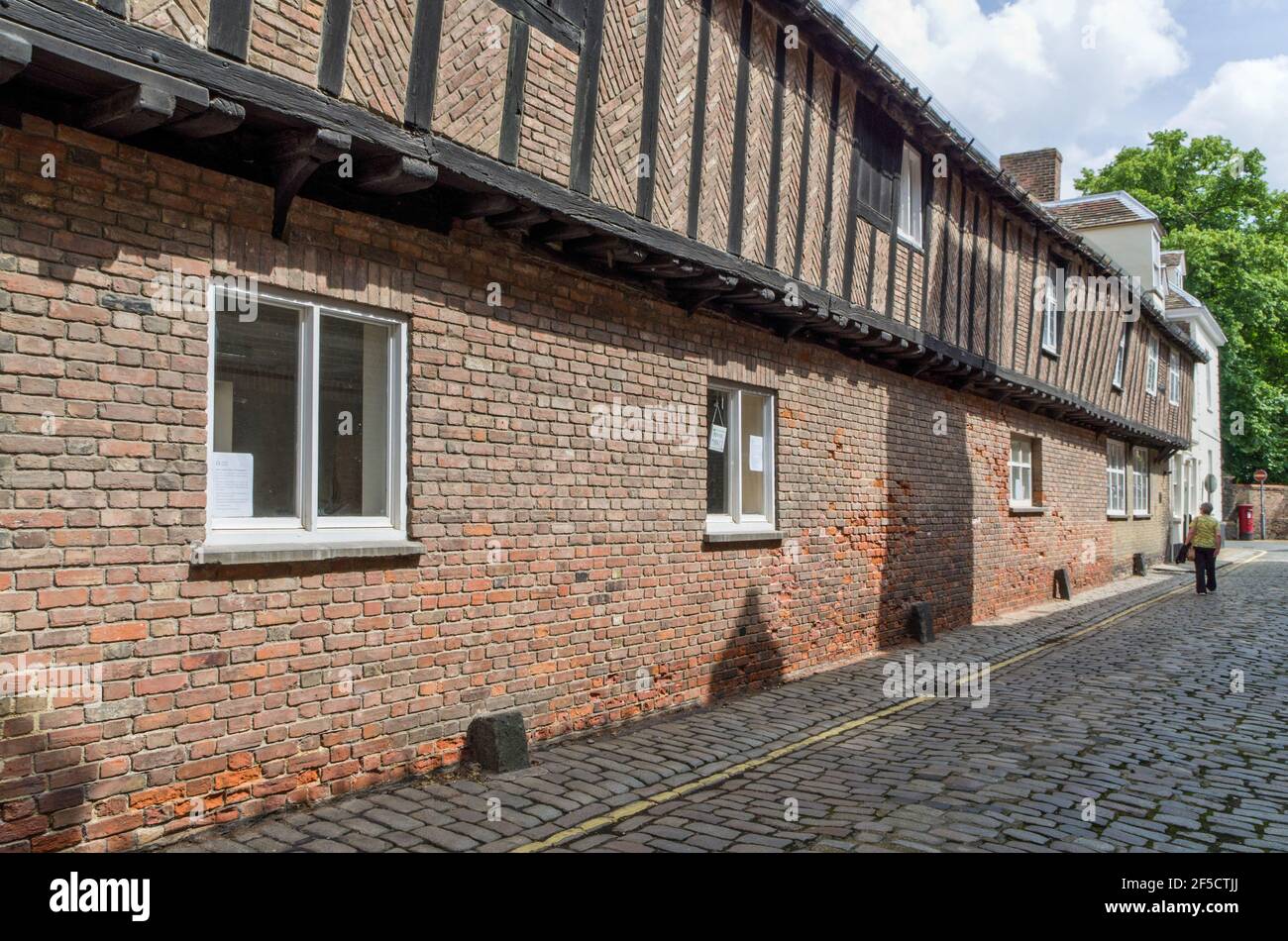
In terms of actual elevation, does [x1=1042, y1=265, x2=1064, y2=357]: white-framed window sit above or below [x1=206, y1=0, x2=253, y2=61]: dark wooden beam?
above

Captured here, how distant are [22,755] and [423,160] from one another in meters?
3.55

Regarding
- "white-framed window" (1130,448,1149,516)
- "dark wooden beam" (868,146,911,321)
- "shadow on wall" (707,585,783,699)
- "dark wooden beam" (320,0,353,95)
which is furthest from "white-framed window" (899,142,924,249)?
"white-framed window" (1130,448,1149,516)

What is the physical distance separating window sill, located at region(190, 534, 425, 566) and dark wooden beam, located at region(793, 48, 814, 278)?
213 inches

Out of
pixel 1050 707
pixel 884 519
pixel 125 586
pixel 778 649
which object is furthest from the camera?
pixel 884 519

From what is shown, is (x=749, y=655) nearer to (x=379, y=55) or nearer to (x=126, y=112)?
(x=379, y=55)

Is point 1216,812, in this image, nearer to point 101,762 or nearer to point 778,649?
point 778,649

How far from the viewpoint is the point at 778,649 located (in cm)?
966

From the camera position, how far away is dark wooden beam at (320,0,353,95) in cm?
536


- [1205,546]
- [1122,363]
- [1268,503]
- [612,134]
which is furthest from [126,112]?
[1268,503]

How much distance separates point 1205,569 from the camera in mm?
19578

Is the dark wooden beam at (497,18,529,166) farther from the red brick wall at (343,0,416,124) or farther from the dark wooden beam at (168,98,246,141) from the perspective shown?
the dark wooden beam at (168,98,246,141)

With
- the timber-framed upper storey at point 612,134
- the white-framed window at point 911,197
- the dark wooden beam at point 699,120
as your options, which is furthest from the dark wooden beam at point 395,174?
the white-framed window at point 911,197

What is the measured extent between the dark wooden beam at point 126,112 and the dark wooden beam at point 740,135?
17.2 feet

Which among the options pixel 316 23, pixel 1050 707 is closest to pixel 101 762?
pixel 316 23
